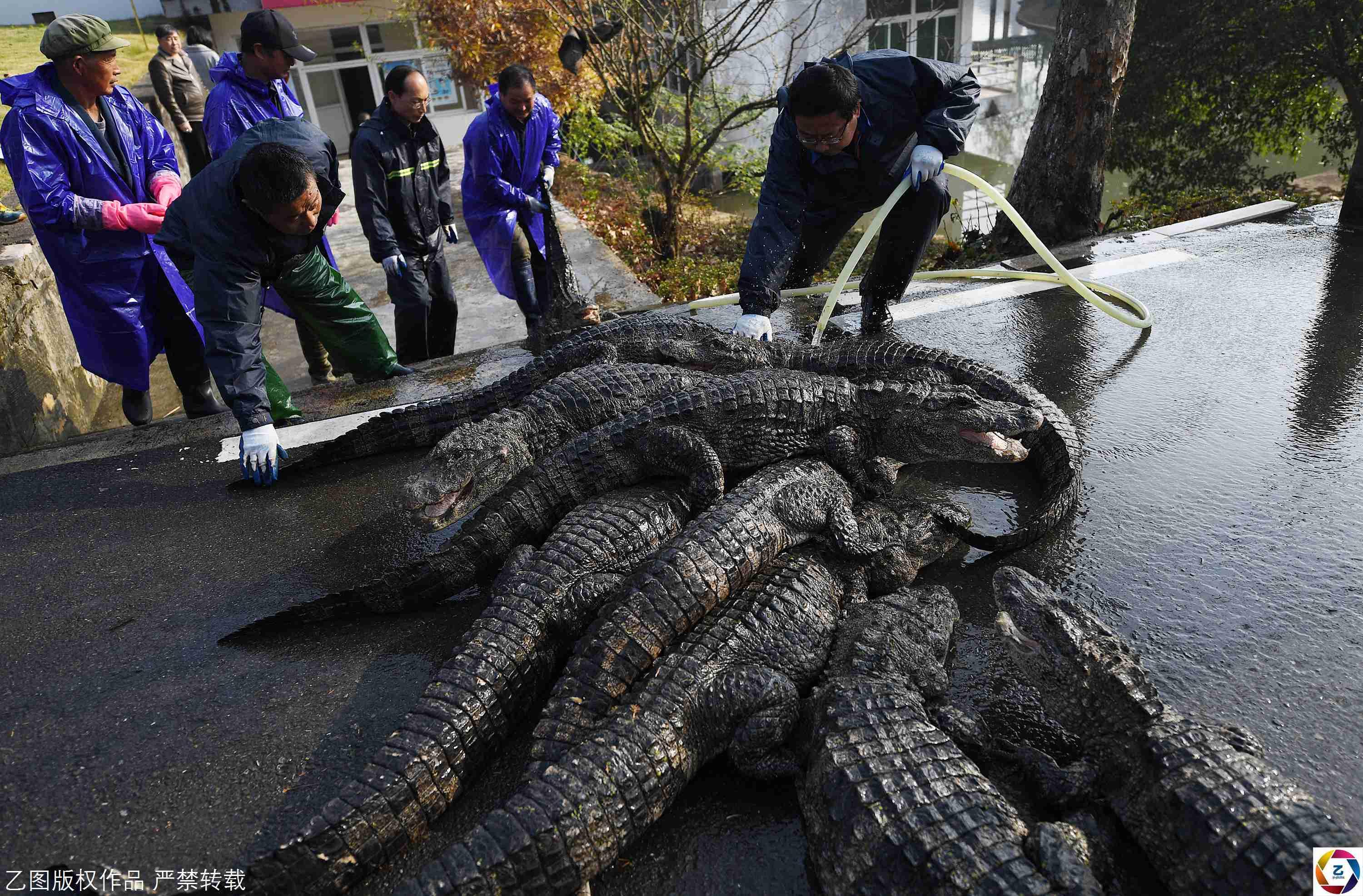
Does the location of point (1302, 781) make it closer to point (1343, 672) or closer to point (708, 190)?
point (1343, 672)

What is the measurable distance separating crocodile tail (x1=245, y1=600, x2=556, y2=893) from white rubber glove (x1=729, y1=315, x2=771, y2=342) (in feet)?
8.72

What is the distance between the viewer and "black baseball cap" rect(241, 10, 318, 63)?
16.8ft

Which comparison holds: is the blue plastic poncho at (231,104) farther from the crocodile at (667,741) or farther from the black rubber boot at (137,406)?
the crocodile at (667,741)

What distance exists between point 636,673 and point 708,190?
40.9ft

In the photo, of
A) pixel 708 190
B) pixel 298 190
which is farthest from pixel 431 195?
pixel 708 190

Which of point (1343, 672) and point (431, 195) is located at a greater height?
point (431, 195)

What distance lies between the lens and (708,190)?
1384 cm

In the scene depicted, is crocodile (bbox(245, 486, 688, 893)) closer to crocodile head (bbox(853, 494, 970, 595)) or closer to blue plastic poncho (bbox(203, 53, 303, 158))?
crocodile head (bbox(853, 494, 970, 595))

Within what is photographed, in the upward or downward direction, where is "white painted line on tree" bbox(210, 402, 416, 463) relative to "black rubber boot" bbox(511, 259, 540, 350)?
downward

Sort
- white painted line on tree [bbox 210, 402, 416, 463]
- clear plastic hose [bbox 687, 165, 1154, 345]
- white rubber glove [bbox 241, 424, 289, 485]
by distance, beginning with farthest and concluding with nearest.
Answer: clear plastic hose [bbox 687, 165, 1154, 345] → white painted line on tree [bbox 210, 402, 416, 463] → white rubber glove [bbox 241, 424, 289, 485]

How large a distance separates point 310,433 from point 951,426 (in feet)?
12.2

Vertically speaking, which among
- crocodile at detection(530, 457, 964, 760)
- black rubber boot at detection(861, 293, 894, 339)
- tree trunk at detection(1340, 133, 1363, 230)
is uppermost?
tree trunk at detection(1340, 133, 1363, 230)

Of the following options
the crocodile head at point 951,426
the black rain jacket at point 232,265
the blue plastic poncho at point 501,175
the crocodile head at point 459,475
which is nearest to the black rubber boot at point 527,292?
the blue plastic poncho at point 501,175

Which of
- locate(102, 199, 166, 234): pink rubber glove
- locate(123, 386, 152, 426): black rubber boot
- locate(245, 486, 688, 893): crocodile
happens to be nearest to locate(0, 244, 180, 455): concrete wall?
locate(123, 386, 152, 426): black rubber boot
